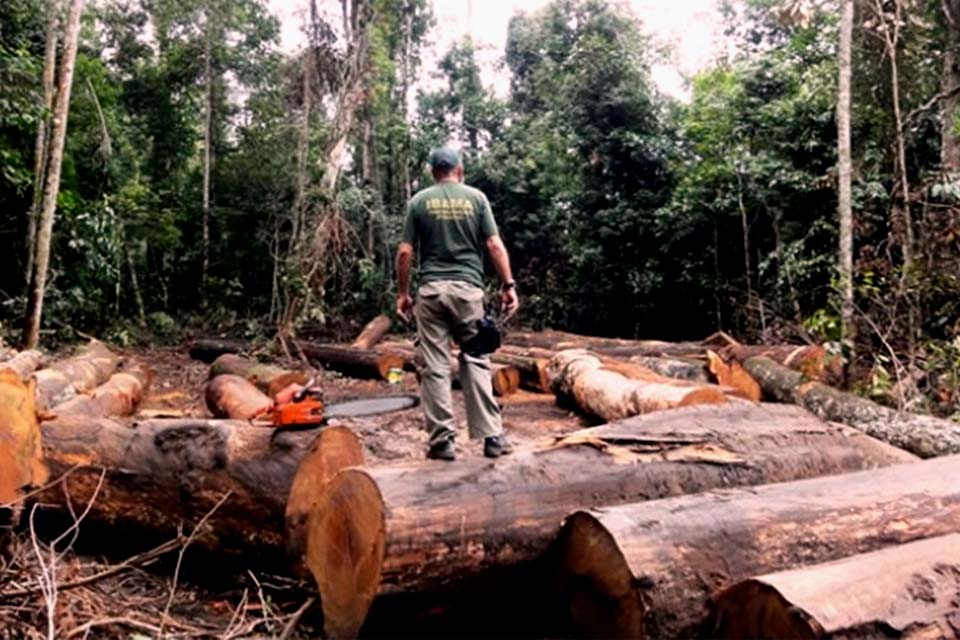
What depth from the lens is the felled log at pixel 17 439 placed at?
142 inches

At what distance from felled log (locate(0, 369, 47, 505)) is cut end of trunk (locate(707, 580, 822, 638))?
3133 mm

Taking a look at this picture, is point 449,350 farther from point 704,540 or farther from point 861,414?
point 861,414

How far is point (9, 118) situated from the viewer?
1071cm

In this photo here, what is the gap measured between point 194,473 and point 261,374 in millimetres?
5938

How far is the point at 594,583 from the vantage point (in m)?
2.81

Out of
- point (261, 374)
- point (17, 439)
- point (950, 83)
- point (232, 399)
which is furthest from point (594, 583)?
point (950, 83)

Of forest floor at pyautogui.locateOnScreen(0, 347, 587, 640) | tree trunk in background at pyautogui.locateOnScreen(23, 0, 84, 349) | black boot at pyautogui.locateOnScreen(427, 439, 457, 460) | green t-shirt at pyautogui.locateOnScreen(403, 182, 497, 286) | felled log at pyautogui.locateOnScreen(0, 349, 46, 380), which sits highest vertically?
tree trunk in background at pyautogui.locateOnScreen(23, 0, 84, 349)

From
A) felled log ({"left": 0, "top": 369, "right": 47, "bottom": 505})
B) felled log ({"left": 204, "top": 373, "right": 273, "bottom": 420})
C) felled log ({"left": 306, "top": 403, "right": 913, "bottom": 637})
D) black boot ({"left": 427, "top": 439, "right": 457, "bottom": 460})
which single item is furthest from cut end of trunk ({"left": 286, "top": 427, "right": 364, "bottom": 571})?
felled log ({"left": 204, "top": 373, "right": 273, "bottom": 420})

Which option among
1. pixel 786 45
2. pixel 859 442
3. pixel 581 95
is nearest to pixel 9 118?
pixel 581 95

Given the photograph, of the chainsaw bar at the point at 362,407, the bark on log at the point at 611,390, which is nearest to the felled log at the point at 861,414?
the bark on log at the point at 611,390

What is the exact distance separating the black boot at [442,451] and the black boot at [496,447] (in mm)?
168

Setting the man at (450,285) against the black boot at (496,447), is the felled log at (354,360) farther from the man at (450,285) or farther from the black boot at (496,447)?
the black boot at (496,447)

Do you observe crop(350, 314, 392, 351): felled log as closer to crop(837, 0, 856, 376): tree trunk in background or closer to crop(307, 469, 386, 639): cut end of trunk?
crop(837, 0, 856, 376): tree trunk in background

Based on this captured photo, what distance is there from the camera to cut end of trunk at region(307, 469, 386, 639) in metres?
2.93
